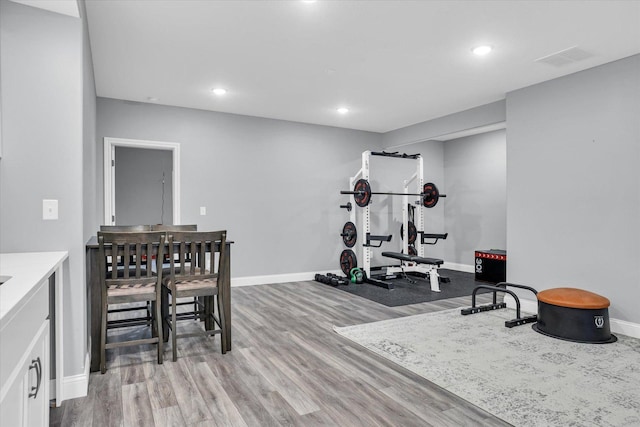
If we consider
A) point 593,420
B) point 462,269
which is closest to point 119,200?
point 462,269

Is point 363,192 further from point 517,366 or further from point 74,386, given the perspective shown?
point 74,386

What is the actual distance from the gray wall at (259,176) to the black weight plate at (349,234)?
0.72 feet

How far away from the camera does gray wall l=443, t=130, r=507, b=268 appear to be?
6875mm

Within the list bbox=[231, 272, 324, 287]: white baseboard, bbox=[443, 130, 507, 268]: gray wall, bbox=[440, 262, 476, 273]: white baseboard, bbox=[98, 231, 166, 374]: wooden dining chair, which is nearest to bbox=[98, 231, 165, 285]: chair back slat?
bbox=[98, 231, 166, 374]: wooden dining chair

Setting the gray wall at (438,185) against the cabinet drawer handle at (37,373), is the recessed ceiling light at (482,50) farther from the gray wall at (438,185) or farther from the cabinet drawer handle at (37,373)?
the cabinet drawer handle at (37,373)

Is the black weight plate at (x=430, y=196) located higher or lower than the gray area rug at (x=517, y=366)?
higher

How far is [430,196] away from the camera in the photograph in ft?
21.9

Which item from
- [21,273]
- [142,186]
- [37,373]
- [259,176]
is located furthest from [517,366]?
[142,186]

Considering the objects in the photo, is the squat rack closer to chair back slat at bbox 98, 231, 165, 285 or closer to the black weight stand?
the black weight stand

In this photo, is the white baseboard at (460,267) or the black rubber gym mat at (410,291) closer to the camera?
the black rubber gym mat at (410,291)

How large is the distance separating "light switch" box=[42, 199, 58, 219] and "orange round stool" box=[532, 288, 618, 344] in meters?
3.97

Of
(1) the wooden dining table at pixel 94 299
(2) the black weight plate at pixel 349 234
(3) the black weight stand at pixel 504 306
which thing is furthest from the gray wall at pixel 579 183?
(1) the wooden dining table at pixel 94 299

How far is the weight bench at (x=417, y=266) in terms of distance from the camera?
217 inches

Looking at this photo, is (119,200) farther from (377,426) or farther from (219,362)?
(377,426)
